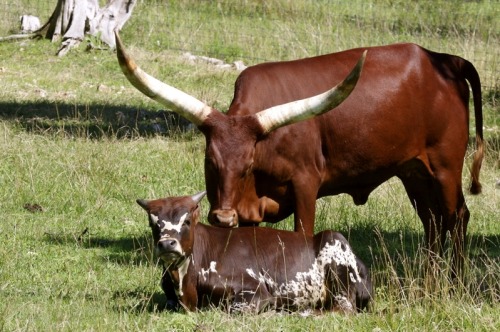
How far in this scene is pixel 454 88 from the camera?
338 inches

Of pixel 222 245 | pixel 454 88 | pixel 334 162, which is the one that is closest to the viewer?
pixel 222 245

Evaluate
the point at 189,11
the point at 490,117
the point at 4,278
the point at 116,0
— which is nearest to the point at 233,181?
the point at 4,278

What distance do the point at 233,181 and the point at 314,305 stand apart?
94 centimetres

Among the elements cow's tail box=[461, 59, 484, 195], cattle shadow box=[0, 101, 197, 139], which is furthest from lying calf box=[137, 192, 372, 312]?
cattle shadow box=[0, 101, 197, 139]

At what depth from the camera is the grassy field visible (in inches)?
261

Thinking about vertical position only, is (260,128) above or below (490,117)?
above

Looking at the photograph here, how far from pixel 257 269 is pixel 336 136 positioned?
142 centimetres

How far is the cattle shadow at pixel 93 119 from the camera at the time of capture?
39.9 feet

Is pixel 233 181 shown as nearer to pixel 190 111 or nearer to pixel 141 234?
pixel 190 111

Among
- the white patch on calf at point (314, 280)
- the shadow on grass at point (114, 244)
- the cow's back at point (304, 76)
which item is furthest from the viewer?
the shadow on grass at point (114, 244)

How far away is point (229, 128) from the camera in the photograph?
730 centimetres

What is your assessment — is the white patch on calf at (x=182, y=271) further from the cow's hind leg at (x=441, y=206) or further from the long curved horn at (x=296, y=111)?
the cow's hind leg at (x=441, y=206)

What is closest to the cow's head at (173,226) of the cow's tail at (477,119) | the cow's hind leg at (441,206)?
the cow's hind leg at (441,206)

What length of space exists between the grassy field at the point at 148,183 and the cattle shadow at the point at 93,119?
30 mm
